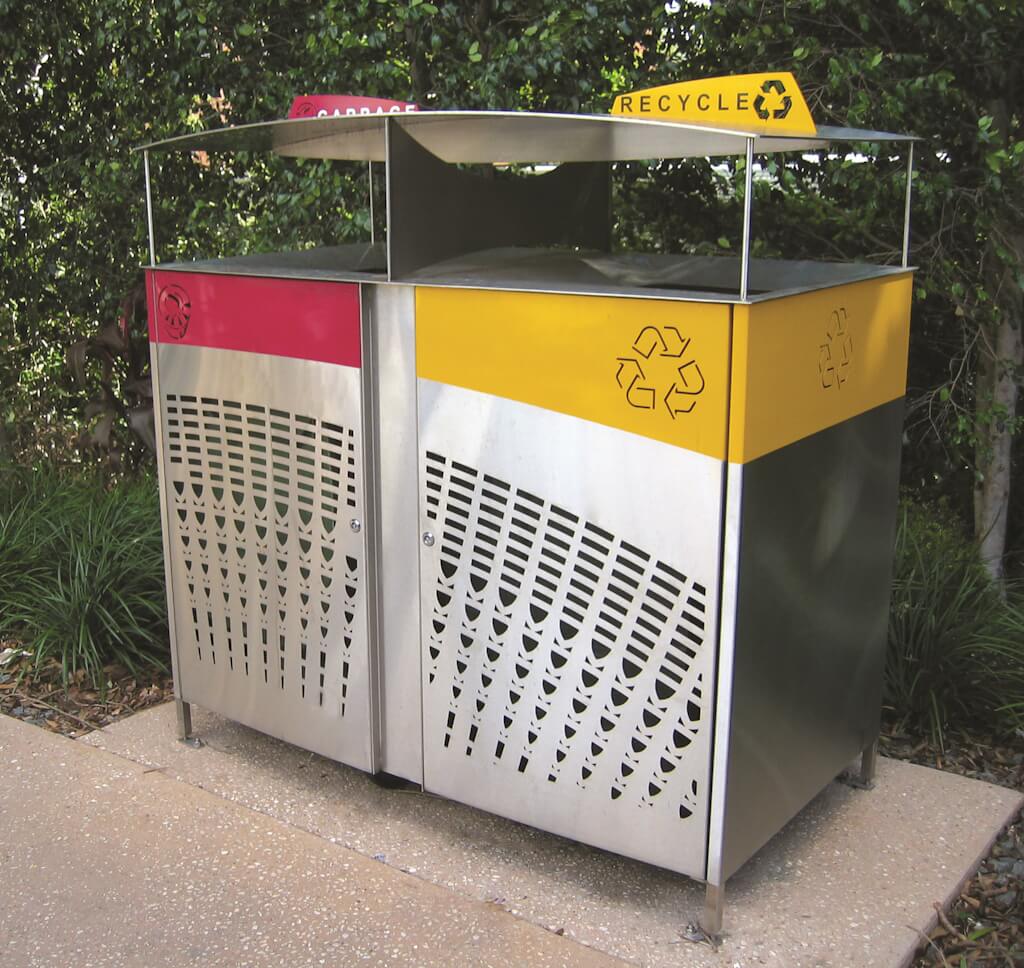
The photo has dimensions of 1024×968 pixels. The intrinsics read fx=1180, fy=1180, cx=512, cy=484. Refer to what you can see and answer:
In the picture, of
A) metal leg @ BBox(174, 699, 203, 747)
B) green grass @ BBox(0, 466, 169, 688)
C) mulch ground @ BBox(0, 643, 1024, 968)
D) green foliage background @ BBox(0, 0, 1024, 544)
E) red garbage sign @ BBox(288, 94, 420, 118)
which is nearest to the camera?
mulch ground @ BBox(0, 643, 1024, 968)

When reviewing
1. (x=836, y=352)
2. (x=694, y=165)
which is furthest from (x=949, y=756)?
(x=694, y=165)

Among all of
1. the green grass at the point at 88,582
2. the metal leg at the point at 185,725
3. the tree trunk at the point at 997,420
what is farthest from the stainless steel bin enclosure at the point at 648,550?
the green grass at the point at 88,582

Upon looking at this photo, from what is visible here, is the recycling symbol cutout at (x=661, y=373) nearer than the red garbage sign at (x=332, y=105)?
Yes

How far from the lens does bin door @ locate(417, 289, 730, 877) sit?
249 centimetres

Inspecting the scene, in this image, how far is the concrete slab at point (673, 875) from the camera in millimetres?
2691

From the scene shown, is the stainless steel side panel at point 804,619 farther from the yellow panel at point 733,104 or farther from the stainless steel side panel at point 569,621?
the yellow panel at point 733,104

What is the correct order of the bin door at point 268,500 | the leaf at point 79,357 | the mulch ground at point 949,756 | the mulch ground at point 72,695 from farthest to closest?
the leaf at point 79,357, the mulch ground at point 72,695, the bin door at point 268,500, the mulch ground at point 949,756

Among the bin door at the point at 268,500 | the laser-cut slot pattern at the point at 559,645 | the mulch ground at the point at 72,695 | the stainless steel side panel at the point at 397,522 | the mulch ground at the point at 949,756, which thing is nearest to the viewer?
the laser-cut slot pattern at the point at 559,645

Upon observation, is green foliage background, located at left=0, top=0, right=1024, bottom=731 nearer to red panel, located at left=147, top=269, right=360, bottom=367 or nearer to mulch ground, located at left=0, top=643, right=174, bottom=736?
mulch ground, located at left=0, top=643, right=174, bottom=736

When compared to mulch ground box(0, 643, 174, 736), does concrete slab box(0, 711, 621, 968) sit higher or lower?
higher

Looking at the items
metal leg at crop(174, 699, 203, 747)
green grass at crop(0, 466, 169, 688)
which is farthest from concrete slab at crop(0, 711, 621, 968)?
green grass at crop(0, 466, 169, 688)

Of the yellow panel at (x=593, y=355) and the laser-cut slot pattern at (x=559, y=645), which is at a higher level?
the yellow panel at (x=593, y=355)

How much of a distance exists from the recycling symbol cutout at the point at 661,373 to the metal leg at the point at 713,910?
107cm

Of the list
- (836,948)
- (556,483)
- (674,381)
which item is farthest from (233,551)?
(836,948)
